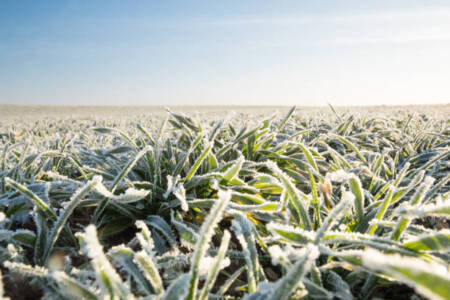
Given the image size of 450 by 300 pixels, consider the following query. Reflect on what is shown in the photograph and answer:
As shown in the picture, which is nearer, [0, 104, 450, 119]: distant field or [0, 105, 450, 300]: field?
[0, 105, 450, 300]: field

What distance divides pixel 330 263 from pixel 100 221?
859mm

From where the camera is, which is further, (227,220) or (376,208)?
(227,220)

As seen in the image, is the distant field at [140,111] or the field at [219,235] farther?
the distant field at [140,111]

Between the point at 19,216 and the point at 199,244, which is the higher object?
the point at 199,244

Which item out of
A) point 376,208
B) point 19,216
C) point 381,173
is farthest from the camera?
point 381,173

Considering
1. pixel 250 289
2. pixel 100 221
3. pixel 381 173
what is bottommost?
pixel 100 221

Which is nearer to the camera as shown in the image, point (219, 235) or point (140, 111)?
point (219, 235)

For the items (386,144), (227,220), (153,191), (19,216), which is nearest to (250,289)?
(227,220)

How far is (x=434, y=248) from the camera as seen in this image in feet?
2.19

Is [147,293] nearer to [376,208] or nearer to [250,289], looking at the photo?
[250,289]

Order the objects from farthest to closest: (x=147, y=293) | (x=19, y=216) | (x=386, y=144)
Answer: (x=386, y=144), (x=19, y=216), (x=147, y=293)

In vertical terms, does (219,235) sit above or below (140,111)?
below

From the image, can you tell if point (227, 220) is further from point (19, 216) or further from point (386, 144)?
point (386, 144)

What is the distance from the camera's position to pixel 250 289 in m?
0.74
